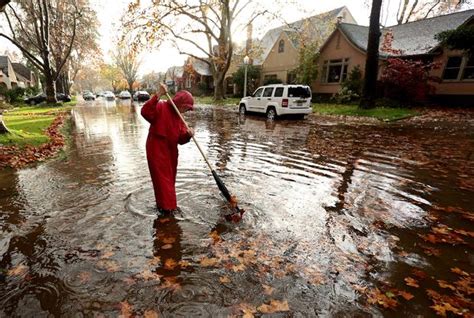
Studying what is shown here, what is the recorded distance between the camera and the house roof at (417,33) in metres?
21.0

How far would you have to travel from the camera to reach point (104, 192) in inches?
210

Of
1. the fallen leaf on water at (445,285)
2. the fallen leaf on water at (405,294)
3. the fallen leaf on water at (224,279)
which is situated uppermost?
the fallen leaf on water at (445,285)

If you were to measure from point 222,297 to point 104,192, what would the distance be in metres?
3.50

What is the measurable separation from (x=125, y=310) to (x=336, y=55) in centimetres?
2754

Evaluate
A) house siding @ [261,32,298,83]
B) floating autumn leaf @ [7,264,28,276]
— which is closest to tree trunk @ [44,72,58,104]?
house siding @ [261,32,298,83]

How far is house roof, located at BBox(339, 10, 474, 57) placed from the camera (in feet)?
69.0

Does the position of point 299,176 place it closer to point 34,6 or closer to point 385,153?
point 385,153

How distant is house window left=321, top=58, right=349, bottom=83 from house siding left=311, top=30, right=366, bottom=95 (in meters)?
0.30

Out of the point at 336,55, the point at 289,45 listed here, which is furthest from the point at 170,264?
the point at 289,45

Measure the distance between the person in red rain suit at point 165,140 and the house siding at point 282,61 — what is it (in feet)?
92.3

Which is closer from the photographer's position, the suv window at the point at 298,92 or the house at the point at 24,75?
the suv window at the point at 298,92

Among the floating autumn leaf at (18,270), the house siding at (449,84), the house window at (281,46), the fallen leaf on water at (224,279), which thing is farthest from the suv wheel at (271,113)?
the house window at (281,46)

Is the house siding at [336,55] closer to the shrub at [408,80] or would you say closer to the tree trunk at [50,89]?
the shrub at [408,80]

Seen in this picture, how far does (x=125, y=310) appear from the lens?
102 inches
